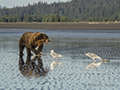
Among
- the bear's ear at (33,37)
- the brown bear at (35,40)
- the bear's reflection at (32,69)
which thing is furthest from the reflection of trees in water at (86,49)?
the bear's reflection at (32,69)

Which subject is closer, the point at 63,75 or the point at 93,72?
the point at 63,75

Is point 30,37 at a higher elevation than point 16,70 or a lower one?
higher

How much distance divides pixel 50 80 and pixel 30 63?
4.39 meters

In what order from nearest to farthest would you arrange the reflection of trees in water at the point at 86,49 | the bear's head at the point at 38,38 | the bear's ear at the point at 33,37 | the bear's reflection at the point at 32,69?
1. the bear's reflection at the point at 32,69
2. the bear's head at the point at 38,38
3. the bear's ear at the point at 33,37
4. the reflection of trees in water at the point at 86,49

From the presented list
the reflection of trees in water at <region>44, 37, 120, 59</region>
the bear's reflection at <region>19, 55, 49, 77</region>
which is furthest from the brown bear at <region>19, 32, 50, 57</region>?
Result: the reflection of trees in water at <region>44, 37, 120, 59</region>

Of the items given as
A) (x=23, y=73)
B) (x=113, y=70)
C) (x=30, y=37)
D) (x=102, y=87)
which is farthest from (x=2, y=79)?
(x=30, y=37)

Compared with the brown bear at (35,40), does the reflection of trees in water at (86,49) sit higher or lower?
lower

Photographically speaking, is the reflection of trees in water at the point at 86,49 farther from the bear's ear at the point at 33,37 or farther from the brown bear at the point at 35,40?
the bear's ear at the point at 33,37

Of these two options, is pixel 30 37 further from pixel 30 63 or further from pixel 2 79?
pixel 2 79

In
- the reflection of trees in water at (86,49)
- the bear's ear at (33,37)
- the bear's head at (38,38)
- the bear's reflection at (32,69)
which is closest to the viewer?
the bear's reflection at (32,69)

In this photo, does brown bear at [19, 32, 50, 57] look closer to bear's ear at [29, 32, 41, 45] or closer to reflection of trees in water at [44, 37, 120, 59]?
bear's ear at [29, 32, 41, 45]

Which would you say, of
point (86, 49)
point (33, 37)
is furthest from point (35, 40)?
point (86, 49)

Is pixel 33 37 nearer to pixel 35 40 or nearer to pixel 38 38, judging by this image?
pixel 35 40

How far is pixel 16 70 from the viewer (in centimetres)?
1223
